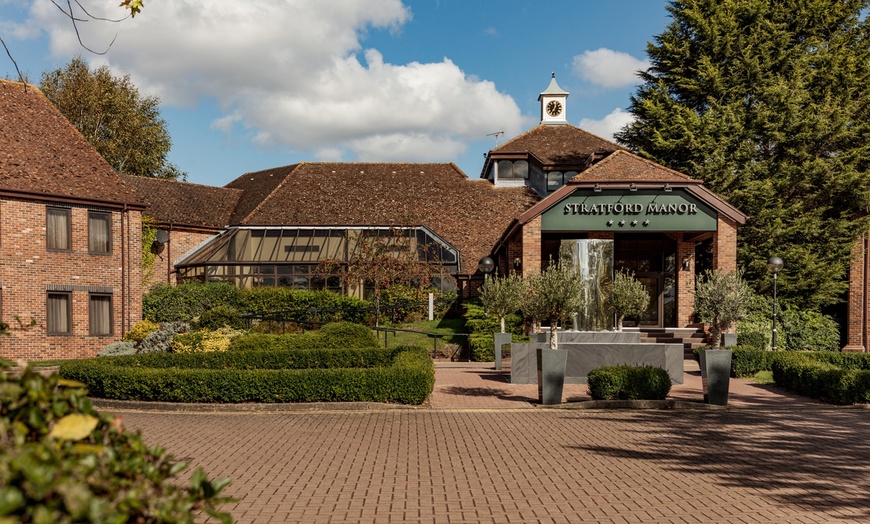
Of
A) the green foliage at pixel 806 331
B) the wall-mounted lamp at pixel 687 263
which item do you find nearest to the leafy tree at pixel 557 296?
the wall-mounted lamp at pixel 687 263

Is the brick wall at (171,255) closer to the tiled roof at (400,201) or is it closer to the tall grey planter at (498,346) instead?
the tiled roof at (400,201)

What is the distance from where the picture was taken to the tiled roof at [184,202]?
3500 centimetres

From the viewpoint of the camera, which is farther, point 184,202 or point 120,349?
point 184,202

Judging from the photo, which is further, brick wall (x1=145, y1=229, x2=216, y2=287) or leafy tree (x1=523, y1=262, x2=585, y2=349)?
brick wall (x1=145, y1=229, x2=216, y2=287)

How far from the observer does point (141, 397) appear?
577 inches

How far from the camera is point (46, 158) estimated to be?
26.0m

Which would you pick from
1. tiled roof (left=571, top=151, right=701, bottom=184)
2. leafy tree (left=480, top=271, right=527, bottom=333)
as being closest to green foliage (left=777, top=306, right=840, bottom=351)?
tiled roof (left=571, top=151, right=701, bottom=184)

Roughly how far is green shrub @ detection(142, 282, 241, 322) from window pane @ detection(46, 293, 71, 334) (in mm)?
3875

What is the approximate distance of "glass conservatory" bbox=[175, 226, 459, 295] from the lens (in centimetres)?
3253

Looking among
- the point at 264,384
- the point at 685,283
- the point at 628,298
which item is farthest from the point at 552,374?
the point at 685,283

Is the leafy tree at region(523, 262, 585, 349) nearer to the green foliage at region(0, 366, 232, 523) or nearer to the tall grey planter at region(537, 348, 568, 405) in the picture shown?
the tall grey planter at region(537, 348, 568, 405)

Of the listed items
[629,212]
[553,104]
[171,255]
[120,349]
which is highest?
[553,104]

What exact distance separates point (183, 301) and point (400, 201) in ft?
43.2

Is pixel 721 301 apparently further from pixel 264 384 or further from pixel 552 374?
pixel 264 384
